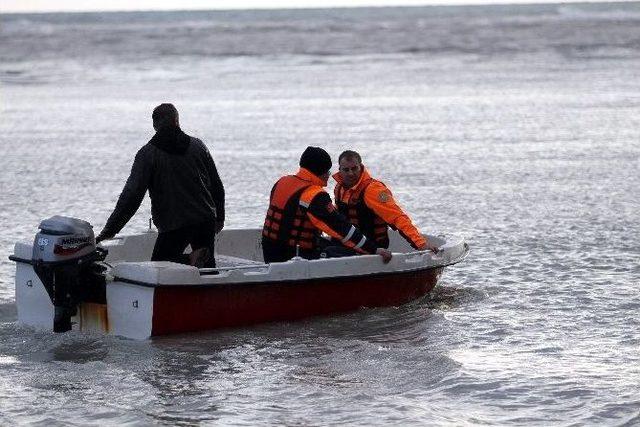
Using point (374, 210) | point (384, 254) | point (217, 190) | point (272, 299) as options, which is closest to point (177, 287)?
point (272, 299)

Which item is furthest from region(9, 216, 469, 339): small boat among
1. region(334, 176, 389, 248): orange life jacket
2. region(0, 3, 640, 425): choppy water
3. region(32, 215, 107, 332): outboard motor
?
region(334, 176, 389, 248): orange life jacket

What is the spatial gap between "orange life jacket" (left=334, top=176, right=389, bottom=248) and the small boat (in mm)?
390

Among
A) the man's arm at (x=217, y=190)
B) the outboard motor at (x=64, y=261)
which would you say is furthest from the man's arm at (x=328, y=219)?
the outboard motor at (x=64, y=261)

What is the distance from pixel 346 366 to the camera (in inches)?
306

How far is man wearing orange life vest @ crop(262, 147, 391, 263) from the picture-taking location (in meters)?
8.66

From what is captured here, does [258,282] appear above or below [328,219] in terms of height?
below

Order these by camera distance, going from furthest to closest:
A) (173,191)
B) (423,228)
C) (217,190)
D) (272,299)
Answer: (423,228)
(217,190)
(272,299)
(173,191)

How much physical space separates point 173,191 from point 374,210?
150cm

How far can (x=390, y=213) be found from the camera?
29.9 ft

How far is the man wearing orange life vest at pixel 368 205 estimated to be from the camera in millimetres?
9109

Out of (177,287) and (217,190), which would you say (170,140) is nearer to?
(217,190)

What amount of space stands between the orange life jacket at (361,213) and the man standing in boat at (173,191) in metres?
1.04

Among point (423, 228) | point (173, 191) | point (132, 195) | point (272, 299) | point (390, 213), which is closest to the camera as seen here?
point (132, 195)

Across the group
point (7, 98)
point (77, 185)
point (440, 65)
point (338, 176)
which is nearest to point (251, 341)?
point (338, 176)
